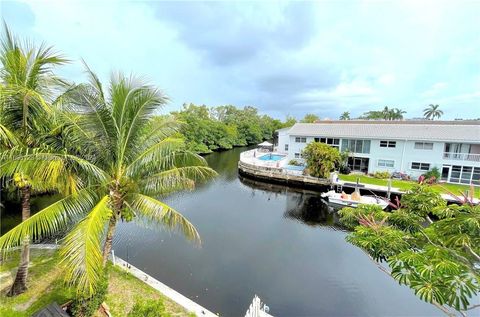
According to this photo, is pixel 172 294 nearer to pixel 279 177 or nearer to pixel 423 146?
pixel 279 177

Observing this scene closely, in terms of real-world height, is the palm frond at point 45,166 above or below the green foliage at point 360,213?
above

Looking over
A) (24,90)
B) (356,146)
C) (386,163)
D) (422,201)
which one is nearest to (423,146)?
(386,163)

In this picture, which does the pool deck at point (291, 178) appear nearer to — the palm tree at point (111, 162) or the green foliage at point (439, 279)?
the green foliage at point (439, 279)

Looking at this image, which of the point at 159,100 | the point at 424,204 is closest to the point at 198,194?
the point at 159,100

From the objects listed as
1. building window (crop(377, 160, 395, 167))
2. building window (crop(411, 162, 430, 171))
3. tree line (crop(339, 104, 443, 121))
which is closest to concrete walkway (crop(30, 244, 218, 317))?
building window (crop(377, 160, 395, 167))

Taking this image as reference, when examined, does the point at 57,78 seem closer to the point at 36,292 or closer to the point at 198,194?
the point at 36,292

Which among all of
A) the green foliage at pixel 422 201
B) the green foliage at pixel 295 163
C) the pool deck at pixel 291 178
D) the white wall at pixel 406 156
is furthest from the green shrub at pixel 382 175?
the green foliage at pixel 422 201

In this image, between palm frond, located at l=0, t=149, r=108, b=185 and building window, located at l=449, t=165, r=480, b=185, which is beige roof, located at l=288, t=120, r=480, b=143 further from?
palm frond, located at l=0, t=149, r=108, b=185
